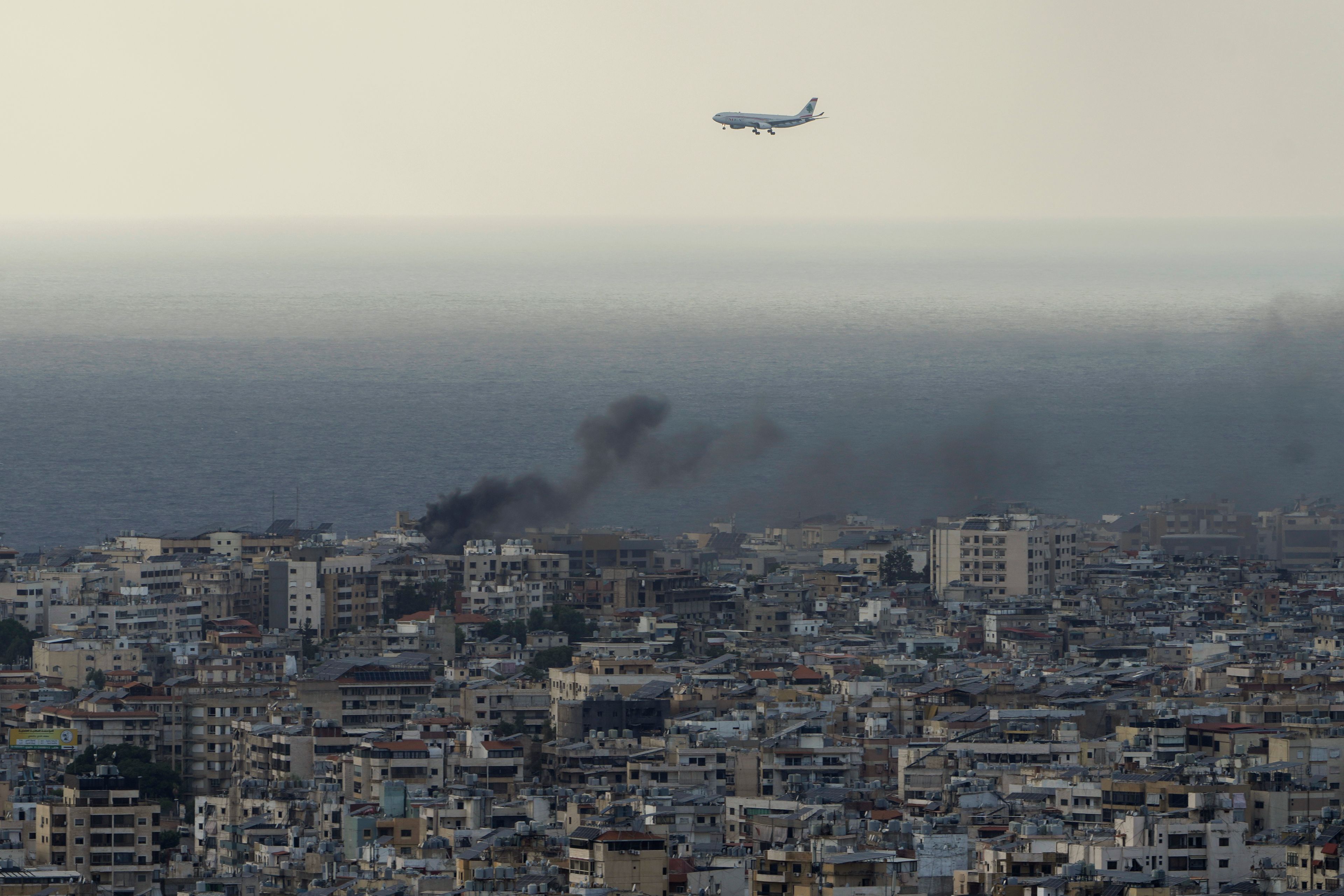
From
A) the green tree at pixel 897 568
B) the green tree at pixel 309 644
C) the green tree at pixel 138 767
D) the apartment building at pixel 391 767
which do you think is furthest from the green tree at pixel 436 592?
the apartment building at pixel 391 767

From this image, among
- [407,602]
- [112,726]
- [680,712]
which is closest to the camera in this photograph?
[112,726]

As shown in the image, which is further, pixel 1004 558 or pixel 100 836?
pixel 1004 558

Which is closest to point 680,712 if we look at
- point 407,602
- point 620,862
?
point 620,862

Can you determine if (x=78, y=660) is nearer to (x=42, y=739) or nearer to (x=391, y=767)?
(x=42, y=739)

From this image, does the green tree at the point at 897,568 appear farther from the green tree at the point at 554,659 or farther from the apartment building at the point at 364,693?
the apartment building at the point at 364,693

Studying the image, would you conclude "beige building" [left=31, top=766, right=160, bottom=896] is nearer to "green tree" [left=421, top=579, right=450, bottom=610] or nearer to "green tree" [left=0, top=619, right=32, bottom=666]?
"green tree" [left=0, top=619, right=32, bottom=666]
